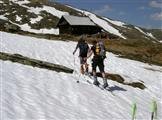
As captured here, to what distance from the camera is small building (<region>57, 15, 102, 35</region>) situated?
9175cm

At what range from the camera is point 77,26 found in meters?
91.8

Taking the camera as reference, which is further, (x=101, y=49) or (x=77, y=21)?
(x=77, y=21)

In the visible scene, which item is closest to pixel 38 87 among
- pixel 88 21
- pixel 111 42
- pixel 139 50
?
pixel 139 50

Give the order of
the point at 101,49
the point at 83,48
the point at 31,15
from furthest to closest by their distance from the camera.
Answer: the point at 31,15 < the point at 83,48 < the point at 101,49

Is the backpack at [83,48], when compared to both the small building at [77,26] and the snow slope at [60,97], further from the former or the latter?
the small building at [77,26]

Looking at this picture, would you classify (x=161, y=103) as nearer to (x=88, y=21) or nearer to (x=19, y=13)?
(x=88, y=21)

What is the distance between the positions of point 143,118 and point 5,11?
107 metres

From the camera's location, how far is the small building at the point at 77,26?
3612 inches

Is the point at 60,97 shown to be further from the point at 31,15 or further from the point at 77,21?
the point at 31,15

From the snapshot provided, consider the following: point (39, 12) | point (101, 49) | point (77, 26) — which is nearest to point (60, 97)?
point (101, 49)

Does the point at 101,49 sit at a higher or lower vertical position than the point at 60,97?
higher

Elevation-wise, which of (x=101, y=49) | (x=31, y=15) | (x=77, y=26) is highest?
(x=101, y=49)

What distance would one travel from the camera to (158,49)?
5375 cm

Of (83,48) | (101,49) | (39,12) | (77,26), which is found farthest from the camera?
(39,12)
